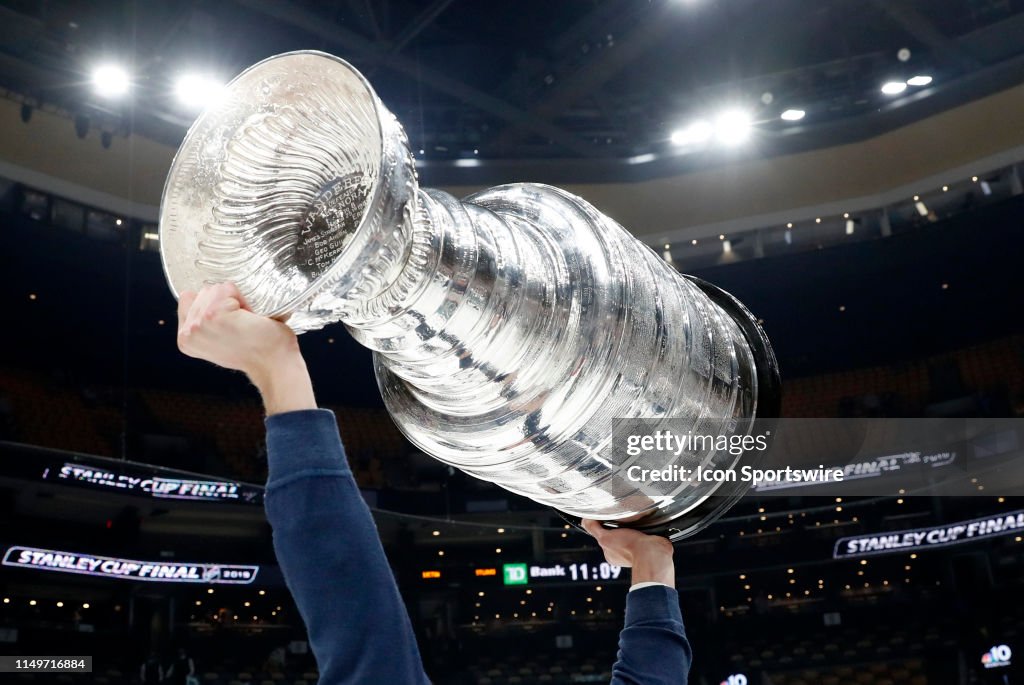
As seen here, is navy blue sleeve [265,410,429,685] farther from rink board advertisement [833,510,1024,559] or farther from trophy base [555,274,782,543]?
rink board advertisement [833,510,1024,559]

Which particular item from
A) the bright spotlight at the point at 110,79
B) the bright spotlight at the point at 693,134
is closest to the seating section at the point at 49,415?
the bright spotlight at the point at 110,79

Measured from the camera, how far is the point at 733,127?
867 centimetres

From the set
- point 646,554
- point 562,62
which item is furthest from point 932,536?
point 646,554

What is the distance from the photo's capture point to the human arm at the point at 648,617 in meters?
0.74

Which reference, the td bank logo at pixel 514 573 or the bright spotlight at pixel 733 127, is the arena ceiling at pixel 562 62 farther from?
the td bank logo at pixel 514 573

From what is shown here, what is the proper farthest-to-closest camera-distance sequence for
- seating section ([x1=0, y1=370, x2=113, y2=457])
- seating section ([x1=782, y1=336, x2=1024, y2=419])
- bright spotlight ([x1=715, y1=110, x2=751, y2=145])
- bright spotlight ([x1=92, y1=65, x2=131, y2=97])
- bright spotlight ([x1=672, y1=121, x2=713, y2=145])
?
1. seating section ([x1=782, y1=336, x2=1024, y2=419])
2. seating section ([x1=0, y1=370, x2=113, y2=457])
3. bright spotlight ([x1=672, y1=121, x2=713, y2=145])
4. bright spotlight ([x1=715, y1=110, x2=751, y2=145])
5. bright spotlight ([x1=92, y1=65, x2=131, y2=97])

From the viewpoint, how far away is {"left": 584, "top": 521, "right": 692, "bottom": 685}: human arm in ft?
2.42

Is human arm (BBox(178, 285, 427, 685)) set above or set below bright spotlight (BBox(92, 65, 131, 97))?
below

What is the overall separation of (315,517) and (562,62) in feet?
23.4

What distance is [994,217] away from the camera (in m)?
9.23

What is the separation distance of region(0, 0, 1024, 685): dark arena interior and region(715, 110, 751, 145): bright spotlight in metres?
0.03

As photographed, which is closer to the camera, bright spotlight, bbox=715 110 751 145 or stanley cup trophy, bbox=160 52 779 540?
stanley cup trophy, bbox=160 52 779 540

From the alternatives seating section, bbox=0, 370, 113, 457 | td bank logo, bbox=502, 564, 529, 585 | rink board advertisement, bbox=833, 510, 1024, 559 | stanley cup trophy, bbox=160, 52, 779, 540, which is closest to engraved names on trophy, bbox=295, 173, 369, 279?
stanley cup trophy, bbox=160, 52, 779, 540

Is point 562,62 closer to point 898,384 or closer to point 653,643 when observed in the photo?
point 898,384
